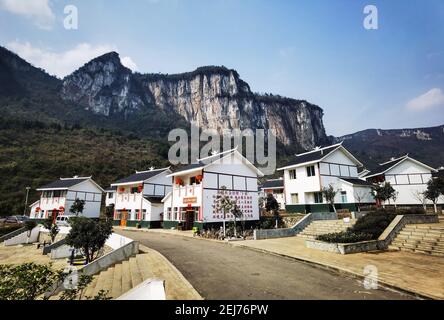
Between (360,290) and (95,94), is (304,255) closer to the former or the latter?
(360,290)

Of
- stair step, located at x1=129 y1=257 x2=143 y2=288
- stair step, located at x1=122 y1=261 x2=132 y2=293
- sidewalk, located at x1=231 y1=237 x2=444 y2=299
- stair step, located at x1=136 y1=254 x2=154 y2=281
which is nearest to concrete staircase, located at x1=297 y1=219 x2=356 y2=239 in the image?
sidewalk, located at x1=231 y1=237 x2=444 y2=299

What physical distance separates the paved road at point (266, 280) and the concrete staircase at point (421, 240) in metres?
6.57

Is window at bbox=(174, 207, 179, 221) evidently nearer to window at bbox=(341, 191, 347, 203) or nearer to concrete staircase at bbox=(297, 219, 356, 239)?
concrete staircase at bbox=(297, 219, 356, 239)

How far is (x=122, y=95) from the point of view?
14012 centimetres

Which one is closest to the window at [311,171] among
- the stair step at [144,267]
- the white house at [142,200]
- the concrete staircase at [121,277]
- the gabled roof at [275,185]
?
the gabled roof at [275,185]

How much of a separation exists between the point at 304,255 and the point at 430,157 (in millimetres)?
130713

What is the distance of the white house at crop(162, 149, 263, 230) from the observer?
2648cm

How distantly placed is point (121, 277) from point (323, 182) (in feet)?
80.9

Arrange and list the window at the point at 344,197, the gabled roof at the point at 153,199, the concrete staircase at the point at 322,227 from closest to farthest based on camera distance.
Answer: the concrete staircase at the point at 322,227
the window at the point at 344,197
the gabled roof at the point at 153,199

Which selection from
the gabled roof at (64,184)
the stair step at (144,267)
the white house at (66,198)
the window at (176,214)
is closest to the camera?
the stair step at (144,267)

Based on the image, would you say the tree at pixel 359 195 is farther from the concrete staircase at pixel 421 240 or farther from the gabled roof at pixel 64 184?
the gabled roof at pixel 64 184

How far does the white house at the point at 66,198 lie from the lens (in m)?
43.1

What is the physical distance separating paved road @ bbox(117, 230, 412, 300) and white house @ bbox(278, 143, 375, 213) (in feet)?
60.9

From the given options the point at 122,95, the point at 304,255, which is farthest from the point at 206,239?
the point at 122,95
